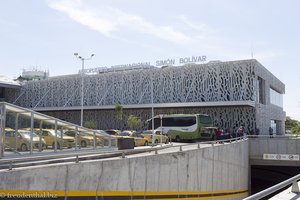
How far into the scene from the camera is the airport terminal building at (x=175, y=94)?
50906 millimetres

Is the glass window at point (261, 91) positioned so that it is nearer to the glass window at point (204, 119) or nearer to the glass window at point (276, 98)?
the glass window at point (276, 98)

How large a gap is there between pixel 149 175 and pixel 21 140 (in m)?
5.93

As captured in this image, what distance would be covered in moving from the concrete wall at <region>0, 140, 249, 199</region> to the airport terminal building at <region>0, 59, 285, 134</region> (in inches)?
836

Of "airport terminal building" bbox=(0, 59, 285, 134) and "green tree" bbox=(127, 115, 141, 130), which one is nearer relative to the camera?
"airport terminal building" bbox=(0, 59, 285, 134)

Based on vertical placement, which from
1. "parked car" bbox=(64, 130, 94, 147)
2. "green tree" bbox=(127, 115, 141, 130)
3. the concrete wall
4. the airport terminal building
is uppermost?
the airport terminal building

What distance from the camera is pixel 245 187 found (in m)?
32.1

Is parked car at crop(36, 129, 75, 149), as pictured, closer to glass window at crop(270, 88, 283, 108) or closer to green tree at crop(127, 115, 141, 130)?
green tree at crop(127, 115, 141, 130)

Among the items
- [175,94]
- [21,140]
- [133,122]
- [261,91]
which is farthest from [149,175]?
[261,91]

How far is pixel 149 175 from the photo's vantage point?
1645 cm

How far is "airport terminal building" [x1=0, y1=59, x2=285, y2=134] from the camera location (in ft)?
167

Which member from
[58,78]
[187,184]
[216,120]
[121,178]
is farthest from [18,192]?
[58,78]

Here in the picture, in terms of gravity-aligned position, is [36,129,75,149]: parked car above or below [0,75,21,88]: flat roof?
below

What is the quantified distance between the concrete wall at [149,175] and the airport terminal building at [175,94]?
21237 millimetres

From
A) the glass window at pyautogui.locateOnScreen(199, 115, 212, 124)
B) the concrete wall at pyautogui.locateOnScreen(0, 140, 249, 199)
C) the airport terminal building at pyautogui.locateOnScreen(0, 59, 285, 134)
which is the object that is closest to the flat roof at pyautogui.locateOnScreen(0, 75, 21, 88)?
the airport terminal building at pyautogui.locateOnScreen(0, 59, 285, 134)
